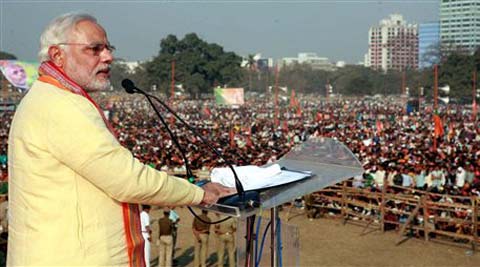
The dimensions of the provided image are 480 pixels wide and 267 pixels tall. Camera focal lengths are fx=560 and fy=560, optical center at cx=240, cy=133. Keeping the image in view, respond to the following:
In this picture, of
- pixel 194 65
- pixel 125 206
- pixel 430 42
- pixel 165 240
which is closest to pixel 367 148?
pixel 165 240

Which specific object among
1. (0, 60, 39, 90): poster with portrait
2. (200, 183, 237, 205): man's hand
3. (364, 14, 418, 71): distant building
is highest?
(364, 14, 418, 71): distant building

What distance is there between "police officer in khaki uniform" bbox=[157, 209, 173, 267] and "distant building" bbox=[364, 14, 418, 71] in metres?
70.7

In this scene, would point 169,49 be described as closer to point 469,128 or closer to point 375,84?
point 375,84

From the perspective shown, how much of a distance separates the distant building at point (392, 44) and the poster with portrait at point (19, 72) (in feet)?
207

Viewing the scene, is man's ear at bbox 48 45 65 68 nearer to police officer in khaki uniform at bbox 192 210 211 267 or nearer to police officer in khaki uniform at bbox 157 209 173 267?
police officer in khaki uniform at bbox 157 209 173 267

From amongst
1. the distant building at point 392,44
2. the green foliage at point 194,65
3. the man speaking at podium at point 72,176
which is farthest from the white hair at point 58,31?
the distant building at point 392,44

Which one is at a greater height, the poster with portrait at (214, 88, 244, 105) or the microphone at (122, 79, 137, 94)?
the microphone at (122, 79, 137, 94)

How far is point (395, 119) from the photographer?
3067 centimetres

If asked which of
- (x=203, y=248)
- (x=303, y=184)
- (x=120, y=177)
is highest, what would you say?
(x=120, y=177)

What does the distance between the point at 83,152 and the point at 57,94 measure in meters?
0.18

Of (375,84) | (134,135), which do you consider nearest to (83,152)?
(134,135)

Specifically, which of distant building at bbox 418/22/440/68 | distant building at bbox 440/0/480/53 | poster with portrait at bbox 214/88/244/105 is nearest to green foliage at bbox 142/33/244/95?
distant building at bbox 418/22/440/68

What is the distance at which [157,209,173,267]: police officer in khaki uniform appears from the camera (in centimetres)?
733

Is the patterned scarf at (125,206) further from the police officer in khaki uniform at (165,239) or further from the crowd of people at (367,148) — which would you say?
A: the police officer in khaki uniform at (165,239)
